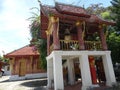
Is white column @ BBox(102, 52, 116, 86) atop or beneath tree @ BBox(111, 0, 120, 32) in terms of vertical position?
beneath

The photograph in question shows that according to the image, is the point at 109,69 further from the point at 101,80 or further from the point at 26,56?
the point at 26,56

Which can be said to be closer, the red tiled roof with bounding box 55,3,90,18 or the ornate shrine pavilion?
the ornate shrine pavilion

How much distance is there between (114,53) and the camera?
13.6 meters

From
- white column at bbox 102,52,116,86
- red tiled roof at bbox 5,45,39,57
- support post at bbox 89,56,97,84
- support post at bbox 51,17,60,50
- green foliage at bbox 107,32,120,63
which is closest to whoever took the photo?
support post at bbox 51,17,60,50

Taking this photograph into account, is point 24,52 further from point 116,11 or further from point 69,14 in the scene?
point 116,11

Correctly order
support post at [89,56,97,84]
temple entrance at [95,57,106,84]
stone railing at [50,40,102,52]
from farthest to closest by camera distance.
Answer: temple entrance at [95,57,106,84]
stone railing at [50,40,102,52]
support post at [89,56,97,84]

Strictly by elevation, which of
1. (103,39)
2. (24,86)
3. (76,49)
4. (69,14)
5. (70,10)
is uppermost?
(70,10)

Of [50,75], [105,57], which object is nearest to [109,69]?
[105,57]

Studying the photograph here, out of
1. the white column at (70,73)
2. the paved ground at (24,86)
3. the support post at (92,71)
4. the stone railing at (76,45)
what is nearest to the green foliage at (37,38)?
the paved ground at (24,86)

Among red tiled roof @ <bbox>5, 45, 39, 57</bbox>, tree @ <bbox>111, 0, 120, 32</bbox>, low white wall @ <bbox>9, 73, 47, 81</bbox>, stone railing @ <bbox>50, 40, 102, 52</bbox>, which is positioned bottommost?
low white wall @ <bbox>9, 73, 47, 81</bbox>

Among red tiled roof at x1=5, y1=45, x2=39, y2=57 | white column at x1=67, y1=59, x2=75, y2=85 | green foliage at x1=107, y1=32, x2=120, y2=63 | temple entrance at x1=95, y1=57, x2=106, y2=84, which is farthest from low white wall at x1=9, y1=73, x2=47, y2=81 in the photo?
green foliage at x1=107, y1=32, x2=120, y2=63

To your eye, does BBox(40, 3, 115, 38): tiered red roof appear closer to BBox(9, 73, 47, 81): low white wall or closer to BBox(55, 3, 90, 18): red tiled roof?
BBox(55, 3, 90, 18): red tiled roof

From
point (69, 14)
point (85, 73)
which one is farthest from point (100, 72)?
point (69, 14)

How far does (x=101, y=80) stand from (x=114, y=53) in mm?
→ 3024
